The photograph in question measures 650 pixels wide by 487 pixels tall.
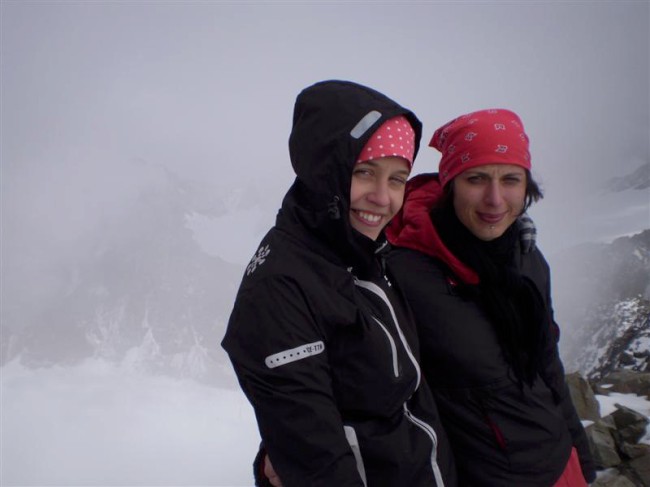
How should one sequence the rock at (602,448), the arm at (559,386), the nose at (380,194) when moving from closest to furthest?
1. the nose at (380,194)
2. the arm at (559,386)
3. the rock at (602,448)

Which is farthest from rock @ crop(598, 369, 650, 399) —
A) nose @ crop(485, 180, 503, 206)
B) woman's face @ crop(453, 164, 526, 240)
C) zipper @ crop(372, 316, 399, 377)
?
zipper @ crop(372, 316, 399, 377)

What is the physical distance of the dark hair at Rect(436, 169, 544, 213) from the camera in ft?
7.24

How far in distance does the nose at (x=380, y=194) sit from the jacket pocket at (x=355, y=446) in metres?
0.86

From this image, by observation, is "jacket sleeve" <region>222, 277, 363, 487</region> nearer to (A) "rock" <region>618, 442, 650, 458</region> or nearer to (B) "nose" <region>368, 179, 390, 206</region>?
(B) "nose" <region>368, 179, 390, 206</region>

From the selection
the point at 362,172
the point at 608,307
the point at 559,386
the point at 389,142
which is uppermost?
the point at 389,142

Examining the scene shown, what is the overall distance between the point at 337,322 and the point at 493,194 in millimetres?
1115

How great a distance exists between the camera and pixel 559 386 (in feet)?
7.84

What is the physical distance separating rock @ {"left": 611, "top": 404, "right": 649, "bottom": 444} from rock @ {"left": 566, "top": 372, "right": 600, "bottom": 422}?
1.10 feet

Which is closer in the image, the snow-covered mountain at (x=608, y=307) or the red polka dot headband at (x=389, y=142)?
the red polka dot headband at (x=389, y=142)

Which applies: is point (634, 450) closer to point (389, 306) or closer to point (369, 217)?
point (389, 306)

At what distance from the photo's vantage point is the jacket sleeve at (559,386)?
233 cm

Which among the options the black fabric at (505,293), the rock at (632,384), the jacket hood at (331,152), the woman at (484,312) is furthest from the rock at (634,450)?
the jacket hood at (331,152)

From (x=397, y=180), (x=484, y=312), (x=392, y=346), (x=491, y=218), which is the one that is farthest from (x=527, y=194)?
(x=392, y=346)

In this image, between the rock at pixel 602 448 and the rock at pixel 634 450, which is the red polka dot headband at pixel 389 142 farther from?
the rock at pixel 634 450
